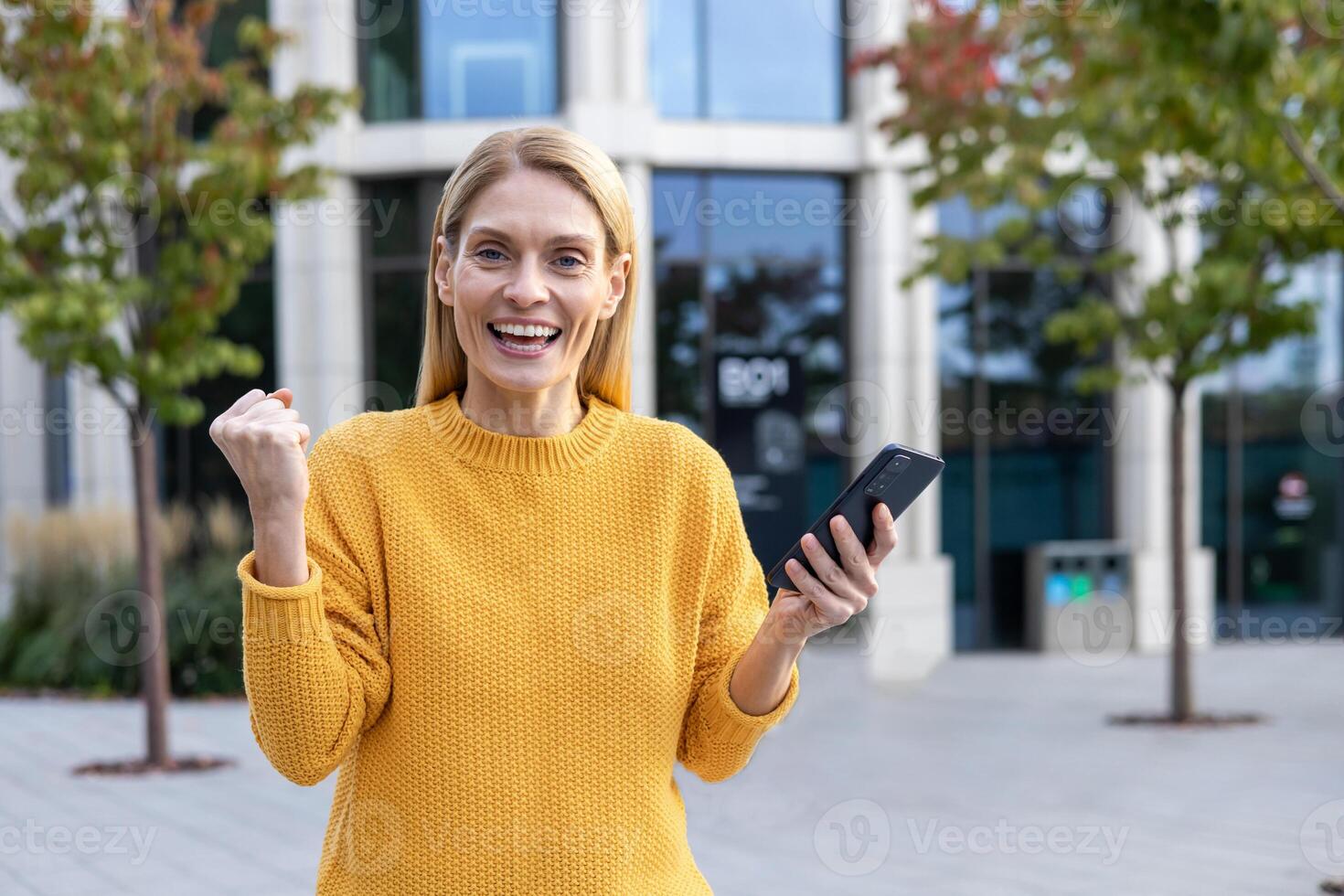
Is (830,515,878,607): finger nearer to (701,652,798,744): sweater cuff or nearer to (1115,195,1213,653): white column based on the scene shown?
(701,652,798,744): sweater cuff

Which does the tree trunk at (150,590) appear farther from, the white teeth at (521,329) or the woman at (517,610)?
the white teeth at (521,329)

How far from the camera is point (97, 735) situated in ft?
31.9

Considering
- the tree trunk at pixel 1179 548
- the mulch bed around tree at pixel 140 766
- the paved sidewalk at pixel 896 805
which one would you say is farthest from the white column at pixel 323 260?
the tree trunk at pixel 1179 548

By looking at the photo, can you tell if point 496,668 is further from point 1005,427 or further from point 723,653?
point 1005,427

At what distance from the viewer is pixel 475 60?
1352 cm

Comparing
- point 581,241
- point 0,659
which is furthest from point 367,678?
point 0,659

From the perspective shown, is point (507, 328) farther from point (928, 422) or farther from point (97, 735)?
point (928, 422)

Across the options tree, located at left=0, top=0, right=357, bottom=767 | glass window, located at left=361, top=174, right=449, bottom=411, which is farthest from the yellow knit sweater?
glass window, located at left=361, top=174, right=449, bottom=411

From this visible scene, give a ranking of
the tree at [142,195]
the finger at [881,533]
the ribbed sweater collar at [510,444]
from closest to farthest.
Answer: the finger at [881,533] → the ribbed sweater collar at [510,444] → the tree at [142,195]

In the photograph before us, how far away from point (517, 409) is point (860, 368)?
12.1 metres

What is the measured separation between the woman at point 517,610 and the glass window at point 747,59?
1210 cm

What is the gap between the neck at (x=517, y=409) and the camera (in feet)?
6.55

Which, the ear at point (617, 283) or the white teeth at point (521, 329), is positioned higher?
the ear at point (617, 283)

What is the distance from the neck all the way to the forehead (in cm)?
23
